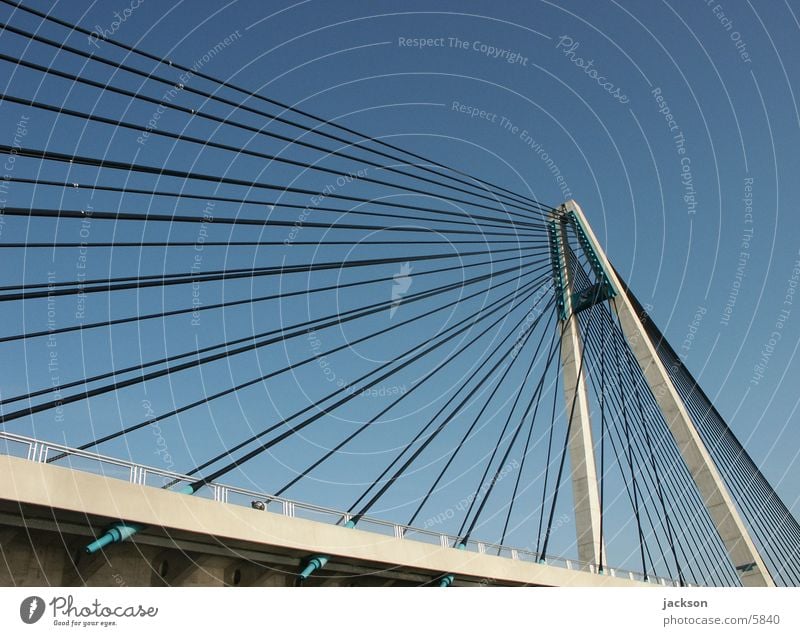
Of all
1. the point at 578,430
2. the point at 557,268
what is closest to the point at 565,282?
the point at 557,268

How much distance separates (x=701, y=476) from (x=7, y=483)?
77.1ft

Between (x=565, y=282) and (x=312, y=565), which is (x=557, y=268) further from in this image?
(x=312, y=565)

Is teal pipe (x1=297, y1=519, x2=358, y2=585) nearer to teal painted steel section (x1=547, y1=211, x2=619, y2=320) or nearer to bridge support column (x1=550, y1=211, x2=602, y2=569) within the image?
bridge support column (x1=550, y1=211, x2=602, y2=569)

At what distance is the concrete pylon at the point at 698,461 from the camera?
26.4m

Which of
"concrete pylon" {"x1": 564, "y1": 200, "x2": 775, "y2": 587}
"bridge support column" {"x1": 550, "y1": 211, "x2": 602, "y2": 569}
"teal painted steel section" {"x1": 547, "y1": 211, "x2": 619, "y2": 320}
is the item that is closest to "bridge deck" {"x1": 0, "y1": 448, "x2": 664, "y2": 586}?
"bridge support column" {"x1": 550, "y1": 211, "x2": 602, "y2": 569}

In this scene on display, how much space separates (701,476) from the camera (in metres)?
27.1

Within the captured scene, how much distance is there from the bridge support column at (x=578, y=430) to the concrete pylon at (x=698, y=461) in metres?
2.29

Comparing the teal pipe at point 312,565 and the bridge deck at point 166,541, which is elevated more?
the bridge deck at point 166,541

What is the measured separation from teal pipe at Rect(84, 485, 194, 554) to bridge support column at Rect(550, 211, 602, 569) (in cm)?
1698

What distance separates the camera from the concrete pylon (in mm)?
26406

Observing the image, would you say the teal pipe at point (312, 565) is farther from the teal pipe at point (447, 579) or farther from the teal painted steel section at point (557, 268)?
the teal painted steel section at point (557, 268)

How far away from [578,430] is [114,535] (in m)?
19.5

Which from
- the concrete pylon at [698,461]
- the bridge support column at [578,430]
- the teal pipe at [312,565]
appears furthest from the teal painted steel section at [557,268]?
the teal pipe at [312,565]

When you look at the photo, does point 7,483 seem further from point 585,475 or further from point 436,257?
point 585,475
